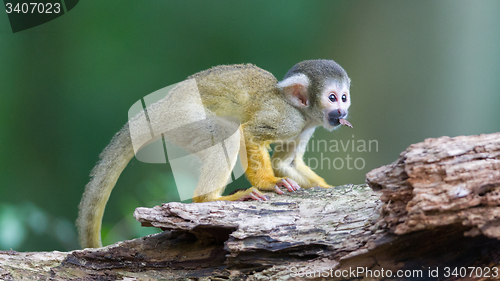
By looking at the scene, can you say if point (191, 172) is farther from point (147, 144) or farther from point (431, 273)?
point (431, 273)

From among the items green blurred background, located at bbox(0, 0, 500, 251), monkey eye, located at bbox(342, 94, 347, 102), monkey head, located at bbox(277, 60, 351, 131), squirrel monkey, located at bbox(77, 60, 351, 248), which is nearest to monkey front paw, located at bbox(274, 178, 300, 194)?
squirrel monkey, located at bbox(77, 60, 351, 248)

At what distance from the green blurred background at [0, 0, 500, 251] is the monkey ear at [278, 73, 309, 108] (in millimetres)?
935

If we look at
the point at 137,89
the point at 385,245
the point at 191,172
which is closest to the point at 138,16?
the point at 137,89

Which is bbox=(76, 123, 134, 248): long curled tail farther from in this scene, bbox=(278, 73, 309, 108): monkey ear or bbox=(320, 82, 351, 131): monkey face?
bbox=(320, 82, 351, 131): monkey face

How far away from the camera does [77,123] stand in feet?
10.7

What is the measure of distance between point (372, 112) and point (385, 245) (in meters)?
2.66

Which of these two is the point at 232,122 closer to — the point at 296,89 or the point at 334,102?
the point at 296,89

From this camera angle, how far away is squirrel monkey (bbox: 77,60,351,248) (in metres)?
2.33

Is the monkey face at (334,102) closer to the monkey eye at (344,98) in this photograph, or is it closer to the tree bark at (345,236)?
the monkey eye at (344,98)

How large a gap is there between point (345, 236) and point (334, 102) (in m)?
1.33

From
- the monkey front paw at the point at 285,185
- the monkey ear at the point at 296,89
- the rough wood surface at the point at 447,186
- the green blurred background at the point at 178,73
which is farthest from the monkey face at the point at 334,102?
the rough wood surface at the point at 447,186

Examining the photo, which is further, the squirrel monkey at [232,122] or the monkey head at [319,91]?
the monkey head at [319,91]

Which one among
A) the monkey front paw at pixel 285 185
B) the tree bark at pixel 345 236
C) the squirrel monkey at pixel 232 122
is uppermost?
the squirrel monkey at pixel 232 122

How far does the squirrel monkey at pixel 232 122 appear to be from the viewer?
2334 mm
